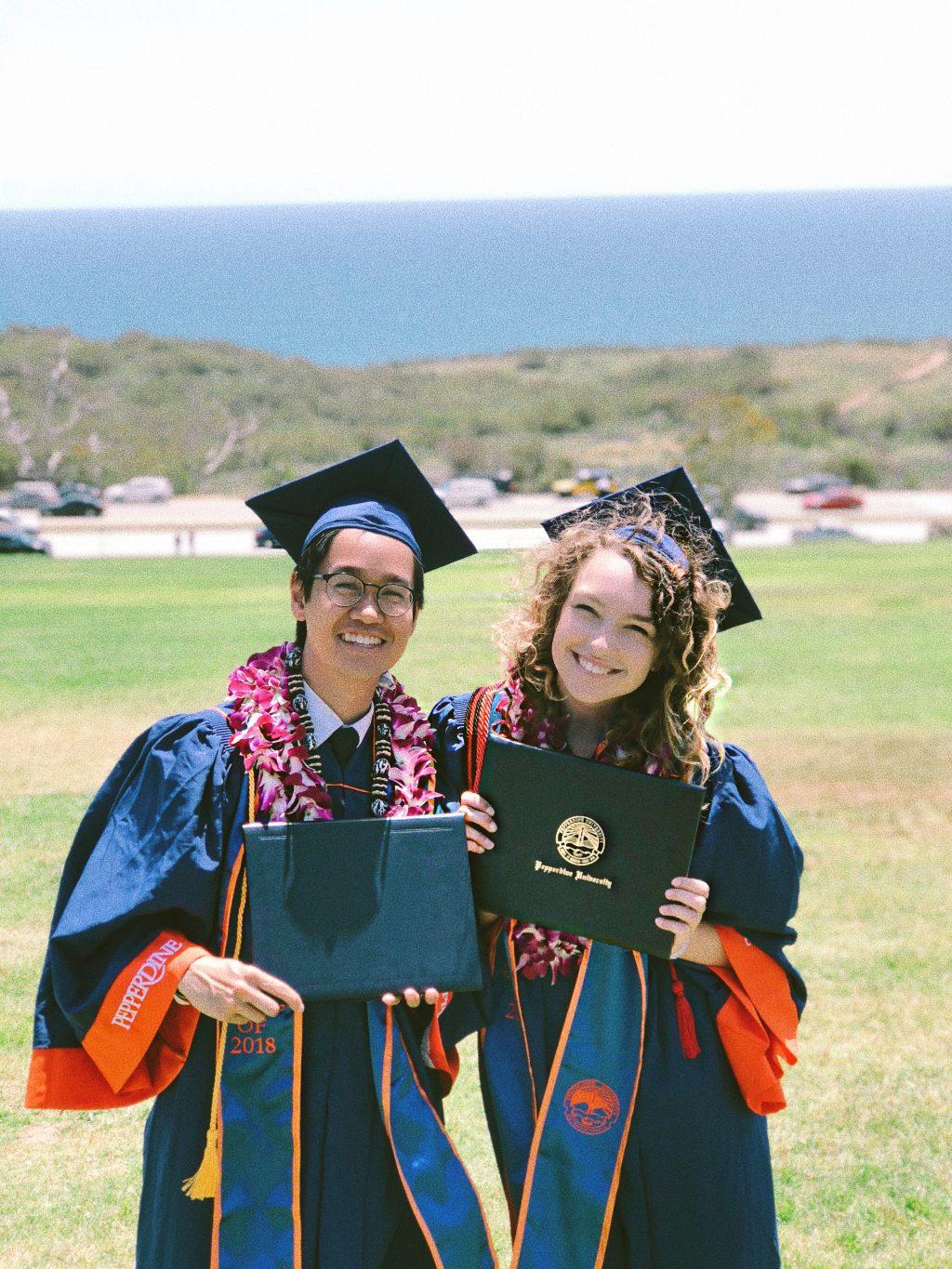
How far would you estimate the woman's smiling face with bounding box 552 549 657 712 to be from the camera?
8.17ft

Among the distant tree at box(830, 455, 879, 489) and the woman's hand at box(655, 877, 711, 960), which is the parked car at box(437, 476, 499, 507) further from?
the woman's hand at box(655, 877, 711, 960)

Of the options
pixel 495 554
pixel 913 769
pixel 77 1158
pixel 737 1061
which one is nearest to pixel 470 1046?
pixel 77 1158

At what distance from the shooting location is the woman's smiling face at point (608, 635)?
2490 mm

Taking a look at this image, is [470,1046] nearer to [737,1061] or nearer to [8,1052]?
[8,1052]

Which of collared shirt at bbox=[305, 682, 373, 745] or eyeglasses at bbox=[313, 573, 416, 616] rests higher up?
eyeglasses at bbox=[313, 573, 416, 616]

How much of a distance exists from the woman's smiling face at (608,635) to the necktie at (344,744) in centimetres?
38

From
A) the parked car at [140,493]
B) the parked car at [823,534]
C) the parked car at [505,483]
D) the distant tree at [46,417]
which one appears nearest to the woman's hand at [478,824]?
the parked car at [823,534]

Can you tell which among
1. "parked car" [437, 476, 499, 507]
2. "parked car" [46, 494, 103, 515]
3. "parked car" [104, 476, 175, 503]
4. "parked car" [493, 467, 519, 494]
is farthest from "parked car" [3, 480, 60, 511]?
"parked car" [493, 467, 519, 494]

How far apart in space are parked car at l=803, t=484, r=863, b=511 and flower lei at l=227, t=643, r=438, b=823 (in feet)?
151

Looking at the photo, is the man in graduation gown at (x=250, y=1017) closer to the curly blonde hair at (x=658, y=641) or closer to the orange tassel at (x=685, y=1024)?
the curly blonde hair at (x=658, y=641)

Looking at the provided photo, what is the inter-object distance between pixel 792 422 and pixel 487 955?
68943 millimetres

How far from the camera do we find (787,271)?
16812cm

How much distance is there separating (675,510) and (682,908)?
726mm

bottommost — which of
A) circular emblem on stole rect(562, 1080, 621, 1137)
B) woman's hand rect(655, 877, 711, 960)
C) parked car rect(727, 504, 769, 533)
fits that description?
circular emblem on stole rect(562, 1080, 621, 1137)
